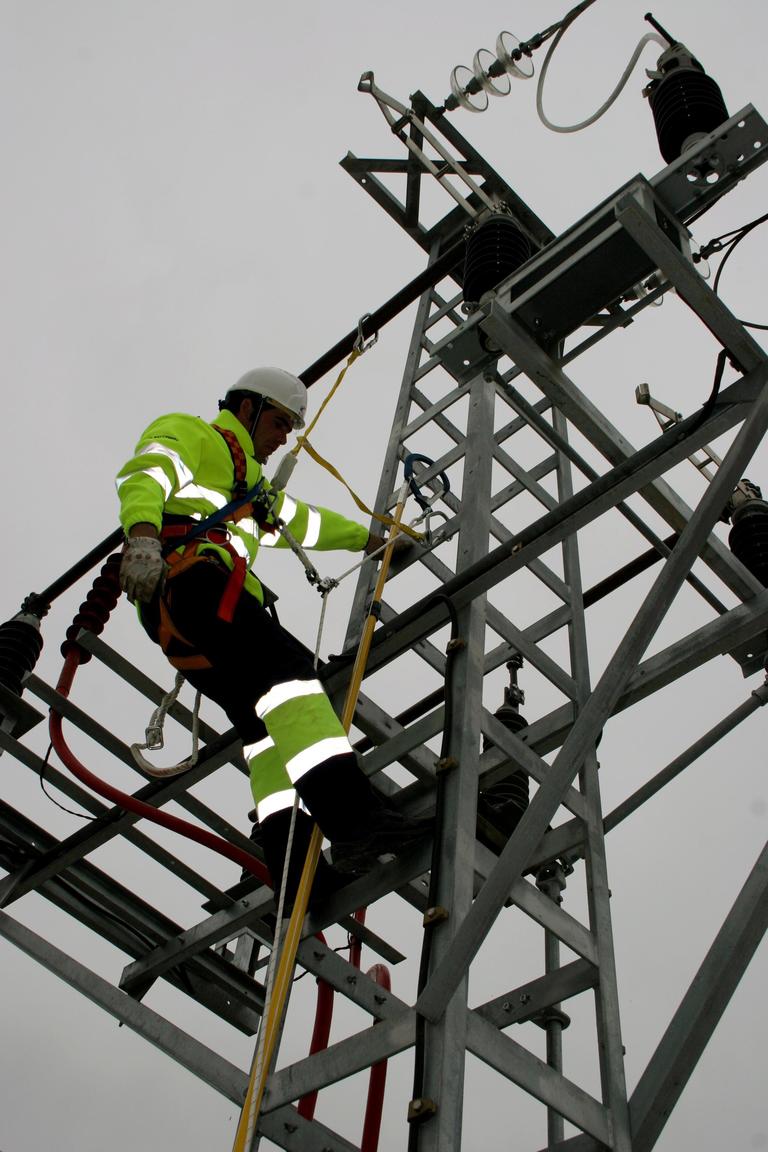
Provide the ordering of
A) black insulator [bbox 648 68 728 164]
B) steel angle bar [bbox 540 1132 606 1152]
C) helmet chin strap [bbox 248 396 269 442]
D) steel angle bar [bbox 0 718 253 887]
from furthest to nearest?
helmet chin strap [bbox 248 396 269 442], steel angle bar [bbox 0 718 253 887], black insulator [bbox 648 68 728 164], steel angle bar [bbox 540 1132 606 1152]

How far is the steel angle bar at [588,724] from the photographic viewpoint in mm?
3404

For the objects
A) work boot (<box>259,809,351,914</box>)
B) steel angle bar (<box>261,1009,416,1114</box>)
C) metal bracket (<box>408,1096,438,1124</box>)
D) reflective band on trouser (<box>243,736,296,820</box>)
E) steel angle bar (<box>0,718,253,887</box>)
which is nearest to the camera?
metal bracket (<box>408,1096,438,1124</box>)

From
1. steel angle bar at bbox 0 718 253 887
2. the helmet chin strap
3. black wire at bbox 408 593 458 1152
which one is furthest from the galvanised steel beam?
the helmet chin strap

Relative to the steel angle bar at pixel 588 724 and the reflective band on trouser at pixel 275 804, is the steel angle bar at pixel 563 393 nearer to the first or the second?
the steel angle bar at pixel 588 724

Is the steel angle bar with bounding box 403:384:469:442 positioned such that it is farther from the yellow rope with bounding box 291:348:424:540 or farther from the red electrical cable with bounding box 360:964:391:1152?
the red electrical cable with bounding box 360:964:391:1152

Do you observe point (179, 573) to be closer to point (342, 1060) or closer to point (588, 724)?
point (588, 724)

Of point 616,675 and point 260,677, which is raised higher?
point 260,677

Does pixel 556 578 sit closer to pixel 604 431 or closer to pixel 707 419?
pixel 604 431

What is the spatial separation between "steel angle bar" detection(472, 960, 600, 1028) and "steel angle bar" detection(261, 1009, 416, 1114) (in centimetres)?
48

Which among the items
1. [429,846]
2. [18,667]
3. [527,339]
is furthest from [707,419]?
[18,667]

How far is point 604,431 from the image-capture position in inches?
177

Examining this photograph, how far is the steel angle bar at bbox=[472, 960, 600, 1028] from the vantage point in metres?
3.99

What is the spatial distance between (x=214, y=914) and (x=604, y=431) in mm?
2678

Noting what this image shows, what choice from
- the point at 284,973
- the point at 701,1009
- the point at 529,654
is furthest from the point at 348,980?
the point at 529,654
